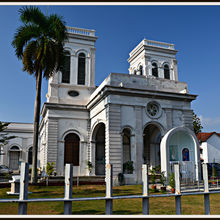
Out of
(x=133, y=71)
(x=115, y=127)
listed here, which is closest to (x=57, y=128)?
(x=115, y=127)

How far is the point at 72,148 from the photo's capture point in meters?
26.9

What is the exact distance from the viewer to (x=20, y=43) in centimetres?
1780

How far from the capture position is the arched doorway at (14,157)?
42.2 metres

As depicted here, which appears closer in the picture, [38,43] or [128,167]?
[38,43]

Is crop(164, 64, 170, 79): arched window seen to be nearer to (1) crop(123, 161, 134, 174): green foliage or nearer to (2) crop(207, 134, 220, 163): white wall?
(2) crop(207, 134, 220, 163): white wall

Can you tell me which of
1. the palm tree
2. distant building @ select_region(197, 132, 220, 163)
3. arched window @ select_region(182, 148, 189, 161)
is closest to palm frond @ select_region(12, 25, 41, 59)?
the palm tree

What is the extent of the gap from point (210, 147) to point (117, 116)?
30653 mm

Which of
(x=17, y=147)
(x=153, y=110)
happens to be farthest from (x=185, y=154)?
(x=17, y=147)

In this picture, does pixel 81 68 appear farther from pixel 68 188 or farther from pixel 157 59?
pixel 68 188

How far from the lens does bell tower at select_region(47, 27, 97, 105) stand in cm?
2877

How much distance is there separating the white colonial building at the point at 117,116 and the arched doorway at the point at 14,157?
17.0 m

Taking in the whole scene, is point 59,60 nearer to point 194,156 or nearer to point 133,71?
point 194,156

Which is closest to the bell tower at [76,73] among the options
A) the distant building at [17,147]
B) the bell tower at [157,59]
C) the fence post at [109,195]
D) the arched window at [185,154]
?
the bell tower at [157,59]

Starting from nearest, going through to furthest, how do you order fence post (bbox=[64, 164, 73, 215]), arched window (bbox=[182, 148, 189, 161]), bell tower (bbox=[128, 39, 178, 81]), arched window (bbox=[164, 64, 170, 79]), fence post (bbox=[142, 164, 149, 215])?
fence post (bbox=[64, 164, 73, 215]) < fence post (bbox=[142, 164, 149, 215]) < arched window (bbox=[182, 148, 189, 161]) < bell tower (bbox=[128, 39, 178, 81]) < arched window (bbox=[164, 64, 170, 79])
